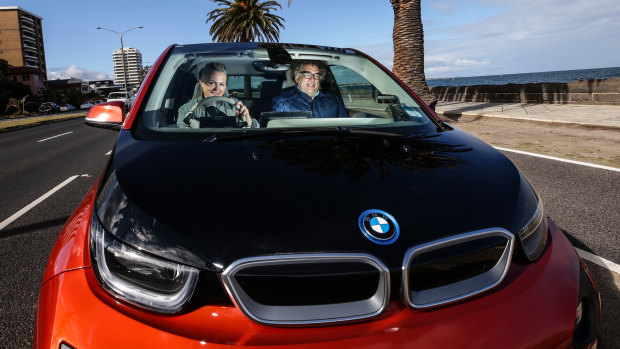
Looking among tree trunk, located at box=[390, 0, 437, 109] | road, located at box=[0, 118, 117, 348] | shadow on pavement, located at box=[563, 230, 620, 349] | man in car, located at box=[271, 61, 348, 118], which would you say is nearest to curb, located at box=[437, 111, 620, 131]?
tree trunk, located at box=[390, 0, 437, 109]

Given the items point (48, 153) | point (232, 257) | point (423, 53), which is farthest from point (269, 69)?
point (423, 53)

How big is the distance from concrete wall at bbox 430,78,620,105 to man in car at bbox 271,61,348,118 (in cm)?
1341

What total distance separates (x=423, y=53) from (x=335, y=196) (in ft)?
40.3

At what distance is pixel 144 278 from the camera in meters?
1.22

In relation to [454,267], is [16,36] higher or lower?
higher

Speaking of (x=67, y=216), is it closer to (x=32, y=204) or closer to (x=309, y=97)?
(x=32, y=204)

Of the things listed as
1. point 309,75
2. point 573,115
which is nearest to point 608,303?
point 309,75

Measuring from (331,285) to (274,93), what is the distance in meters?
2.34

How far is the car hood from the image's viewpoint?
1220mm

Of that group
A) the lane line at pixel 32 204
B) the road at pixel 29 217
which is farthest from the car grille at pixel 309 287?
the lane line at pixel 32 204

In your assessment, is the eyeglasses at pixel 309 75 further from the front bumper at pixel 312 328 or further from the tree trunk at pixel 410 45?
the tree trunk at pixel 410 45

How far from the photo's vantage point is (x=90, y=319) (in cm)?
116

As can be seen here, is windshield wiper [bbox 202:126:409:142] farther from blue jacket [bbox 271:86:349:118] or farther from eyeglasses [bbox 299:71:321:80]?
eyeglasses [bbox 299:71:321:80]

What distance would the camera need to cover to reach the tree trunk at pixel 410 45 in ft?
40.4
